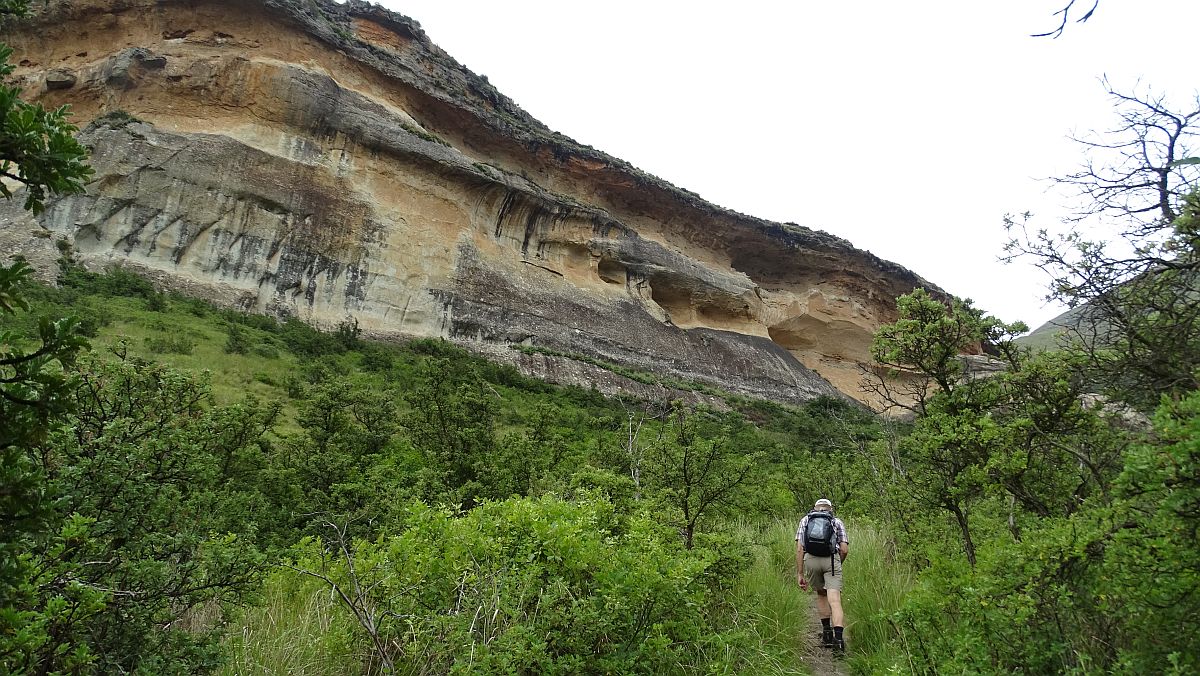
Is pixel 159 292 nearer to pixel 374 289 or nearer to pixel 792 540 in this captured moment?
pixel 374 289

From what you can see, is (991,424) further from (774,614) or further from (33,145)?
(33,145)

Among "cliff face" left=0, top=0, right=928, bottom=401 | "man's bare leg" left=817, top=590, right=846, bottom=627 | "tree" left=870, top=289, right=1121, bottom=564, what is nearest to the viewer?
"tree" left=870, top=289, right=1121, bottom=564

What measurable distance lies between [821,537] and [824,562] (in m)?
0.20

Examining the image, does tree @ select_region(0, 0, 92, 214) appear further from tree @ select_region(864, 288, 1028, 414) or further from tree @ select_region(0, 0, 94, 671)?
tree @ select_region(864, 288, 1028, 414)

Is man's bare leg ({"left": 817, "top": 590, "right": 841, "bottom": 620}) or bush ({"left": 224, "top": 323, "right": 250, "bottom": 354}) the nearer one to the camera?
man's bare leg ({"left": 817, "top": 590, "right": 841, "bottom": 620})

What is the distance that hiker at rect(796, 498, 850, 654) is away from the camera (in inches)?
180

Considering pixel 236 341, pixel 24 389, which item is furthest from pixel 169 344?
pixel 24 389

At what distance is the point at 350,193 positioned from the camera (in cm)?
2191

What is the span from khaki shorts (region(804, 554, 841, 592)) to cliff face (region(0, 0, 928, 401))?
15852mm

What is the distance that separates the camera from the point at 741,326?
116ft

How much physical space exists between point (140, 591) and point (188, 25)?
2765 cm

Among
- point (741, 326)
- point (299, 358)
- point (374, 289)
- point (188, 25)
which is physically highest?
point (188, 25)

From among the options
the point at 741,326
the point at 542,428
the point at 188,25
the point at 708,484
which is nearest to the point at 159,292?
the point at 188,25

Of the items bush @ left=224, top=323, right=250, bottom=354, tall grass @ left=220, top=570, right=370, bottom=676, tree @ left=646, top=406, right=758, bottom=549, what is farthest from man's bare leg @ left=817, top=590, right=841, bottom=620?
bush @ left=224, top=323, right=250, bottom=354
